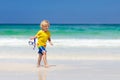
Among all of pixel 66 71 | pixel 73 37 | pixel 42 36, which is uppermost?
pixel 73 37

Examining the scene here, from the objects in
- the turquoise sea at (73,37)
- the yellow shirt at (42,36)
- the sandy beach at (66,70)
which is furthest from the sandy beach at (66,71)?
the turquoise sea at (73,37)

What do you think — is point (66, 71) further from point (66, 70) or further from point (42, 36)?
point (42, 36)

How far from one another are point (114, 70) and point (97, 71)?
42 centimetres

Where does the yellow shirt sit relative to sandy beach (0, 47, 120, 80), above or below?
above

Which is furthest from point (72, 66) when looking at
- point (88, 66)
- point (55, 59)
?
point (55, 59)

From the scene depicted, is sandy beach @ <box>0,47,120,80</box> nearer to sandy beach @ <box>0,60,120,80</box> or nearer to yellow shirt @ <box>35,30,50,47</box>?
sandy beach @ <box>0,60,120,80</box>

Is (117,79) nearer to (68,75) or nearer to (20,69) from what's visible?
(68,75)

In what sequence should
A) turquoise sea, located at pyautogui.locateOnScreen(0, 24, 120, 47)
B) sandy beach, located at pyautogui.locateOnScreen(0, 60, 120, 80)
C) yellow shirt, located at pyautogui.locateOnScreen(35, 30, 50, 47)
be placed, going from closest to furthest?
sandy beach, located at pyautogui.locateOnScreen(0, 60, 120, 80), yellow shirt, located at pyautogui.locateOnScreen(35, 30, 50, 47), turquoise sea, located at pyautogui.locateOnScreen(0, 24, 120, 47)

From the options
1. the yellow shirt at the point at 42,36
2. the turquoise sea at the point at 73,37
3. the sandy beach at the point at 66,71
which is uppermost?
the turquoise sea at the point at 73,37

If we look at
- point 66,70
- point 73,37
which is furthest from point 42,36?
point 73,37

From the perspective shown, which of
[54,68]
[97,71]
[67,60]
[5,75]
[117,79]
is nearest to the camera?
[117,79]

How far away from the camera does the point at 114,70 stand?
824cm

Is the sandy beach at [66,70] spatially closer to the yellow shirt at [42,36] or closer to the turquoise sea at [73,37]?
the yellow shirt at [42,36]

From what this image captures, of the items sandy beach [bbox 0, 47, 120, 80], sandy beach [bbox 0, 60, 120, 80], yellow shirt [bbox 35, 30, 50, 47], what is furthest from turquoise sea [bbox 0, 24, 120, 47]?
yellow shirt [bbox 35, 30, 50, 47]
